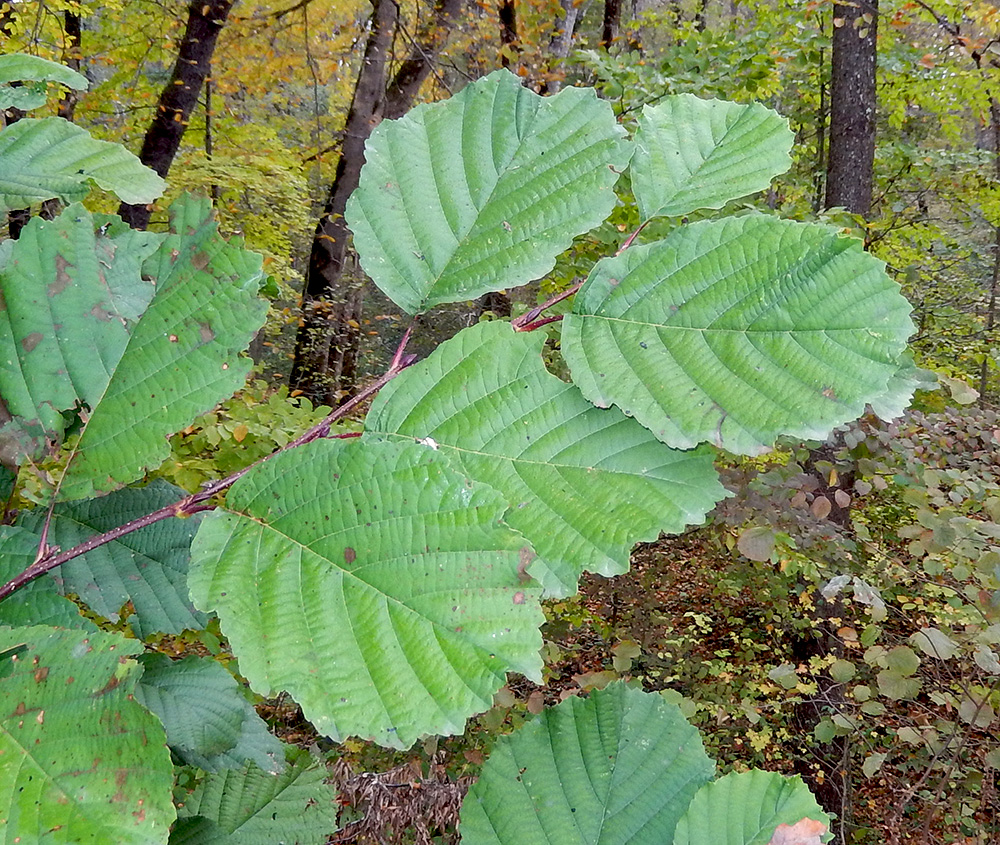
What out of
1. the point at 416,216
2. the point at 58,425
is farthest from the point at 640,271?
the point at 58,425

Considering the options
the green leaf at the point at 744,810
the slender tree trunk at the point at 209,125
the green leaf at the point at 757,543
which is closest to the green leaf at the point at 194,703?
the green leaf at the point at 744,810

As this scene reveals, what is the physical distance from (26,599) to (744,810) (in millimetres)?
932

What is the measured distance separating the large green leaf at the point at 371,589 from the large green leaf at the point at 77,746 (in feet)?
0.38

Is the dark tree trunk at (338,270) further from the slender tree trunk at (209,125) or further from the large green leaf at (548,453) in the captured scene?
the large green leaf at (548,453)

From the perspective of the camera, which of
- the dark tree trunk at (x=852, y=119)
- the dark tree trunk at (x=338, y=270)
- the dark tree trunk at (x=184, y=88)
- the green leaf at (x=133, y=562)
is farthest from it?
the dark tree trunk at (x=338, y=270)

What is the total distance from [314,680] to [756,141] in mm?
740

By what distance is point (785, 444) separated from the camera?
10.3 feet

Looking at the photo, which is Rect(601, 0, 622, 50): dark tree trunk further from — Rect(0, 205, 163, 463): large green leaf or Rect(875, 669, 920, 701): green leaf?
Rect(0, 205, 163, 463): large green leaf

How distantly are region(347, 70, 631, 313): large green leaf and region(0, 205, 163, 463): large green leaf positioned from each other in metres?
0.29

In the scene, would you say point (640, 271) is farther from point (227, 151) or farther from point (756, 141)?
point (227, 151)

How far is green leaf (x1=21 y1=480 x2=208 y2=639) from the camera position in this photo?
88 cm

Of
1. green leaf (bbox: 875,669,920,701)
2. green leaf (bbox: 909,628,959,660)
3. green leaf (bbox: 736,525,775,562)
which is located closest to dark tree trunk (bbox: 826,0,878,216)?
green leaf (bbox: 736,525,775,562)

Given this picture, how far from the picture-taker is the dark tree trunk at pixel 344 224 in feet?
23.3

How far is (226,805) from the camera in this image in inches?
44.3
